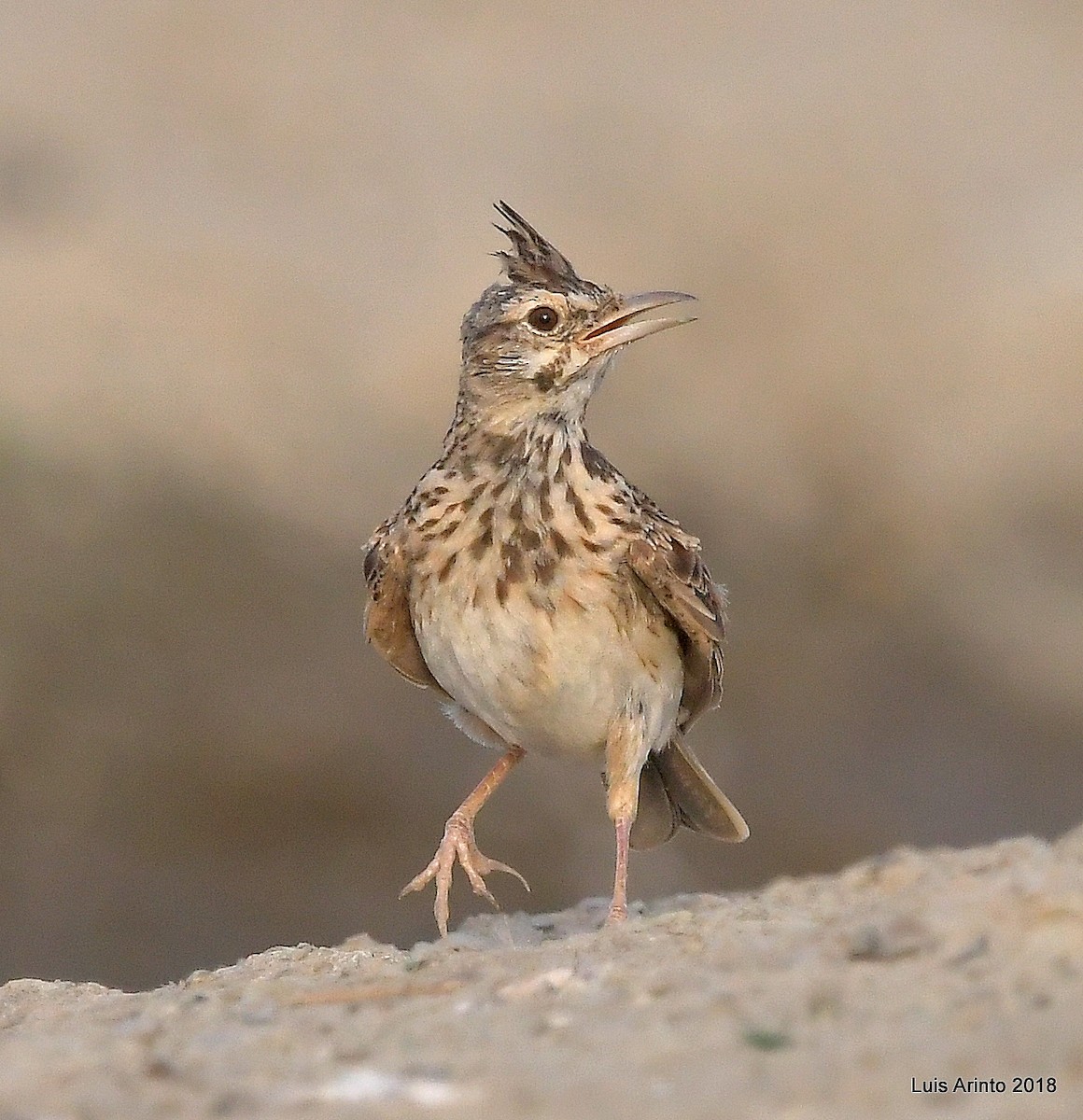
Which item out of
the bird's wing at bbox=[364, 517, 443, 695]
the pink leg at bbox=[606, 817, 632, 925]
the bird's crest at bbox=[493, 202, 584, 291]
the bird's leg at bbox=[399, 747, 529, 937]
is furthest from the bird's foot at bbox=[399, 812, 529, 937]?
the bird's crest at bbox=[493, 202, 584, 291]

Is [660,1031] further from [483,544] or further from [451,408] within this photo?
[451,408]

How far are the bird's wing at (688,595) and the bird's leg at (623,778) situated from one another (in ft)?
1.08

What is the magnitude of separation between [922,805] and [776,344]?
13.2 feet

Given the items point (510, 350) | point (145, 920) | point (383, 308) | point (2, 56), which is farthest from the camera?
point (2, 56)

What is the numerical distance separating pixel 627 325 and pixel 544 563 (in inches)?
31.7

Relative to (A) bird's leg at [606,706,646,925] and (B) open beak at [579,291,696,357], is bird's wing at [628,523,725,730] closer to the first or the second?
(A) bird's leg at [606,706,646,925]

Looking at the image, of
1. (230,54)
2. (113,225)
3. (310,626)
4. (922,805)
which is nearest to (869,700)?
(922,805)

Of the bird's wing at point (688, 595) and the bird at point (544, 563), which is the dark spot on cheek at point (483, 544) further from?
the bird's wing at point (688, 595)

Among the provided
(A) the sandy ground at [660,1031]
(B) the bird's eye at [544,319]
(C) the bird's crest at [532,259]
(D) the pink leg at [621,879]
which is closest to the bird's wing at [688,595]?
(D) the pink leg at [621,879]

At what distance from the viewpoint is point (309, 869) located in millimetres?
12258

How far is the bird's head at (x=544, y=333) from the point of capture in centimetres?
624

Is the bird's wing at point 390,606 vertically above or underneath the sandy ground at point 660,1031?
above

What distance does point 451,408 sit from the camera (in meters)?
14.0

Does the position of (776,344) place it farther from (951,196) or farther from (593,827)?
(593,827)
